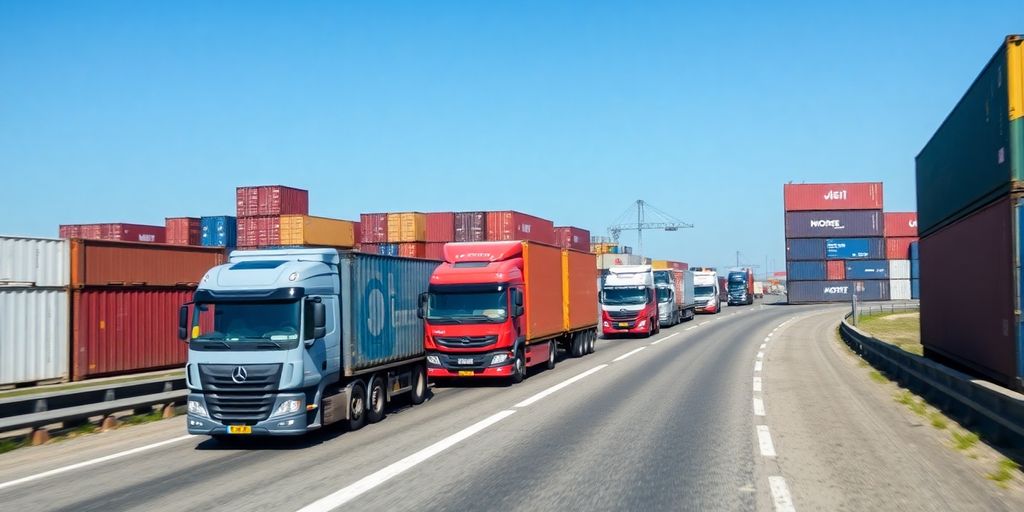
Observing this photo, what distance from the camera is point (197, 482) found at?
30.5 ft

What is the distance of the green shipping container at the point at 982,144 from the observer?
11.4 m

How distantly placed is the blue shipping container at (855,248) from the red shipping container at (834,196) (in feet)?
10.5

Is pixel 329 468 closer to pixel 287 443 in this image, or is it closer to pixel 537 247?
pixel 287 443

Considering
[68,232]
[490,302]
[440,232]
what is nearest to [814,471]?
[490,302]

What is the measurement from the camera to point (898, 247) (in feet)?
261

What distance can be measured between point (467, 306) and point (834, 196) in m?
65.3

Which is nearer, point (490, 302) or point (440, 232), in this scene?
point (490, 302)

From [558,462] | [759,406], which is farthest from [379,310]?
[759,406]

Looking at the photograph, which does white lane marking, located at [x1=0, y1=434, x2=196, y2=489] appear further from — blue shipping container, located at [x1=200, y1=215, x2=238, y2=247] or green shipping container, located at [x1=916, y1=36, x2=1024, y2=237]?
blue shipping container, located at [x1=200, y1=215, x2=238, y2=247]

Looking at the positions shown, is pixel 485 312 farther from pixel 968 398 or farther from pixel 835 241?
pixel 835 241

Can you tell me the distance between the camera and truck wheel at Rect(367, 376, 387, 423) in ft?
46.1

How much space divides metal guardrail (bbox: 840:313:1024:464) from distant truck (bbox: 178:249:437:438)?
9.38 m

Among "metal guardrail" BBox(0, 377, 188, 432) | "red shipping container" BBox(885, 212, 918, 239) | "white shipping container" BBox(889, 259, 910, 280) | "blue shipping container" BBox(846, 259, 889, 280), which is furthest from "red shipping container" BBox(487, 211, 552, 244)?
"red shipping container" BBox(885, 212, 918, 239)

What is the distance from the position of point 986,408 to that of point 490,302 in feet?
34.5
